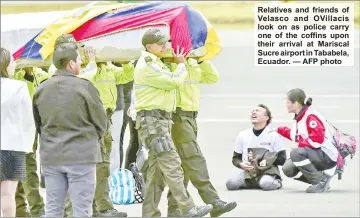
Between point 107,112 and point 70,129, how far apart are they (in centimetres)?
236

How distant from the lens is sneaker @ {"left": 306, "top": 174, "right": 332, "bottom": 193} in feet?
45.5

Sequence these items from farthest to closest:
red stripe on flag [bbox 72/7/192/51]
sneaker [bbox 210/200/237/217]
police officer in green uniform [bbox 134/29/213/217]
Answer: red stripe on flag [bbox 72/7/192/51], sneaker [bbox 210/200/237/217], police officer in green uniform [bbox 134/29/213/217]

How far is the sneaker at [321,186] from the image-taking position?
45.5ft

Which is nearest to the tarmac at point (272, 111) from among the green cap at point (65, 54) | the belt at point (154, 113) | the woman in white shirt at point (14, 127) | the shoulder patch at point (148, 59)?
the belt at point (154, 113)

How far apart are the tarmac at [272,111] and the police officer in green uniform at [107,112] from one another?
11.3 inches

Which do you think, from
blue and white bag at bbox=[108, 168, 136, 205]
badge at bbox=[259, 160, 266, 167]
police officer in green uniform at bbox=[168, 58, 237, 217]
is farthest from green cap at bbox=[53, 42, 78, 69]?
badge at bbox=[259, 160, 266, 167]

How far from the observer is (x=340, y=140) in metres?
14.0

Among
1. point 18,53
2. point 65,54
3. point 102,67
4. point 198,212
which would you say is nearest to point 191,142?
point 198,212

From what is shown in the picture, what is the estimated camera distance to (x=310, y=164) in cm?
1384

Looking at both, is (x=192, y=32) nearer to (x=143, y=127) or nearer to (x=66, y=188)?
(x=143, y=127)

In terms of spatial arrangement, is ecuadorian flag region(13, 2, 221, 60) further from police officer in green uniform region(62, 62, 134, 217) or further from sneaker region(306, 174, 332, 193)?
sneaker region(306, 174, 332, 193)

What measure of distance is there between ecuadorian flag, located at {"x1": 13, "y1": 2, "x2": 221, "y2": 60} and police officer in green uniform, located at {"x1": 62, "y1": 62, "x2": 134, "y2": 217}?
1.21ft

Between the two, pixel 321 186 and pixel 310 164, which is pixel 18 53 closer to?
pixel 310 164

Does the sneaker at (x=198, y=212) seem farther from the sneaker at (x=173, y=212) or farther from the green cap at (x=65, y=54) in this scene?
the green cap at (x=65, y=54)
